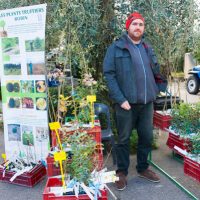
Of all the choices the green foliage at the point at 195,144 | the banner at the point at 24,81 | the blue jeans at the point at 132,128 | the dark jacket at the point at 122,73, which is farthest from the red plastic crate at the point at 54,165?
the green foliage at the point at 195,144

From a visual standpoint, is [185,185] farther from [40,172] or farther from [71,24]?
[71,24]

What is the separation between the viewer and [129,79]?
→ 12.1 ft

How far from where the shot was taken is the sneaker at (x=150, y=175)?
4.12 metres

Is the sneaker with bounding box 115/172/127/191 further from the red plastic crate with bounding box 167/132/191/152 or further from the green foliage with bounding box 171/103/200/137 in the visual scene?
the green foliage with bounding box 171/103/200/137

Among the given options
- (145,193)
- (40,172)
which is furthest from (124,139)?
(40,172)

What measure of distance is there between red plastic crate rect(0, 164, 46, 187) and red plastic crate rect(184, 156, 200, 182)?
186 cm

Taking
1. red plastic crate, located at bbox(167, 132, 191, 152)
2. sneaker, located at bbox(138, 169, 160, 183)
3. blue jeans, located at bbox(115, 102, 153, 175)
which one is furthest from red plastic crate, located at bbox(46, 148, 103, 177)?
red plastic crate, located at bbox(167, 132, 191, 152)

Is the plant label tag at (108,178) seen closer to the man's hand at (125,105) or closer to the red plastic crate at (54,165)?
the red plastic crate at (54,165)

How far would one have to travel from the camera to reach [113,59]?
12.3 ft

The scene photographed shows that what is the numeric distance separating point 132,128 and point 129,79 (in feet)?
2.10

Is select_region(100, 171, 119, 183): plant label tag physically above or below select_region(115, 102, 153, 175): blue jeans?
below

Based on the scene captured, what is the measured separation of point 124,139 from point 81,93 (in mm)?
906

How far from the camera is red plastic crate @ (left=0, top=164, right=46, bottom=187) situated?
406 centimetres

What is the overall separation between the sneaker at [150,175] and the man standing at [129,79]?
371 mm
